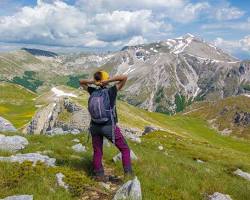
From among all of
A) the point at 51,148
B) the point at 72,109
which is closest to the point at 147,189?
the point at 51,148

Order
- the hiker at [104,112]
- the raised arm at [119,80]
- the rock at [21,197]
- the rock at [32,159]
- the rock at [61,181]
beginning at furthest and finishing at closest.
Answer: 1. the rock at [32,159]
2. the hiker at [104,112]
3. the raised arm at [119,80]
4. the rock at [61,181]
5. the rock at [21,197]

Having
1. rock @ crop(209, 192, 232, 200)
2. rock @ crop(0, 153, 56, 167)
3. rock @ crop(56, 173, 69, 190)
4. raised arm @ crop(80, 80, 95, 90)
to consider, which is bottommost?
rock @ crop(209, 192, 232, 200)

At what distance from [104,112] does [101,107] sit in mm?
232

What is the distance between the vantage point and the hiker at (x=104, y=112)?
15.1 metres

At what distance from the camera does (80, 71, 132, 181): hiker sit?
49.6ft

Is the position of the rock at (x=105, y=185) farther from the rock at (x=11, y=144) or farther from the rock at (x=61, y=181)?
the rock at (x=11, y=144)

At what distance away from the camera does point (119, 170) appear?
1762 centimetres

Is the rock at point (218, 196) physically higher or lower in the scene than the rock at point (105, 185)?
lower

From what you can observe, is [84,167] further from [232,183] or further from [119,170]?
[232,183]

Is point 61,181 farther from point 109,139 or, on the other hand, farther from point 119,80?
point 119,80

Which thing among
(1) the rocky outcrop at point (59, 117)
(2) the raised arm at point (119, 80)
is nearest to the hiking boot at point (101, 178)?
(2) the raised arm at point (119, 80)

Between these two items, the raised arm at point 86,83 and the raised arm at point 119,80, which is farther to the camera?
the raised arm at point 86,83

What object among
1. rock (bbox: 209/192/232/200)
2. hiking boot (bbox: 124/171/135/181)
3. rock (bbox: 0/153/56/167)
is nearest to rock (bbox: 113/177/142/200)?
hiking boot (bbox: 124/171/135/181)

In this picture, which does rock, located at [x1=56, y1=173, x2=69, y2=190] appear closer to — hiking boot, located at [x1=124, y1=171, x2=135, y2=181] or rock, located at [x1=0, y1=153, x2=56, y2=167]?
rock, located at [x1=0, y1=153, x2=56, y2=167]
